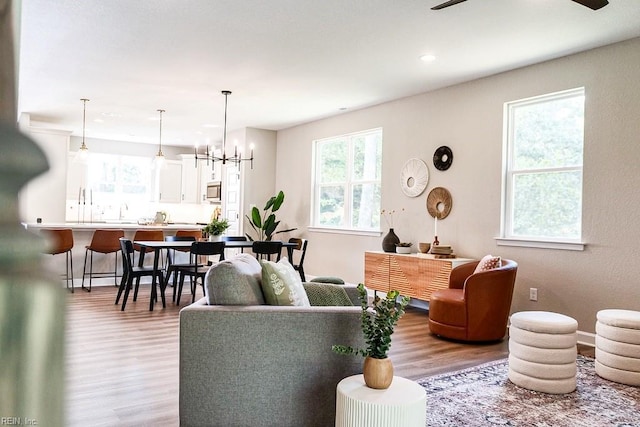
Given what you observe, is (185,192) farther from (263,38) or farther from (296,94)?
(263,38)

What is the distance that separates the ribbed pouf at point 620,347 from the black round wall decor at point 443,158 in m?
2.68

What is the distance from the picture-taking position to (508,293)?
178 inches

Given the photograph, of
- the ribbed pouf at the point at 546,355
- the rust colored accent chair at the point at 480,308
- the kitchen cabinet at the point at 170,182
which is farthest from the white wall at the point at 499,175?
the kitchen cabinet at the point at 170,182

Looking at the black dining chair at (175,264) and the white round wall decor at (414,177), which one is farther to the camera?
the white round wall decor at (414,177)

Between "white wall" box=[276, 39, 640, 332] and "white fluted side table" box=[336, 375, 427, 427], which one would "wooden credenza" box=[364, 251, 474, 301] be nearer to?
"white wall" box=[276, 39, 640, 332]

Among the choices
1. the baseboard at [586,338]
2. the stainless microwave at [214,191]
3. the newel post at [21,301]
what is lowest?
the baseboard at [586,338]

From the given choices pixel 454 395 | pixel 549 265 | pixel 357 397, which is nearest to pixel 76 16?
pixel 357 397

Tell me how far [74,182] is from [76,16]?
6902 millimetres

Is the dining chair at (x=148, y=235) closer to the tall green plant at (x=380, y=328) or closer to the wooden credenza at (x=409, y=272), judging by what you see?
the wooden credenza at (x=409, y=272)

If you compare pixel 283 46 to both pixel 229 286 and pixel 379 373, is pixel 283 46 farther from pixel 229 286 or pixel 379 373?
pixel 379 373

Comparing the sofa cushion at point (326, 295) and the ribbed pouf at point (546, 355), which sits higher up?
the sofa cushion at point (326, 295)

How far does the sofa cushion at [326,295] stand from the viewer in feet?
10.1

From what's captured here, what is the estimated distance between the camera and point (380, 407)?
1.90 m

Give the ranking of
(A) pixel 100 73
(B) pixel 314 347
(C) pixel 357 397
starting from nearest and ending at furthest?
(C) pixel 357 397 < (B) pixel 314 347 < (A) pixel 100 73
